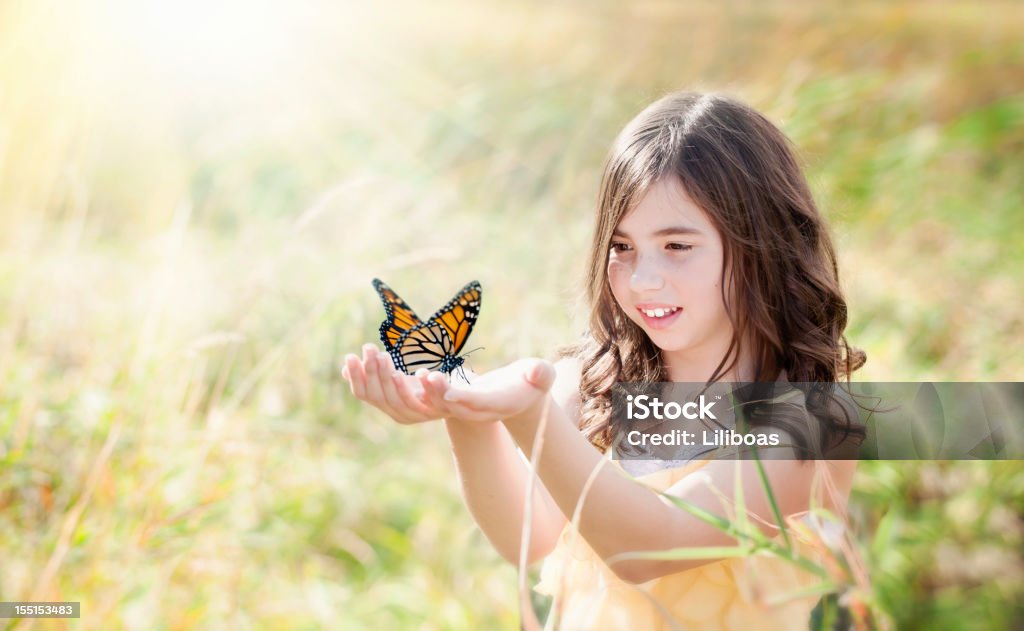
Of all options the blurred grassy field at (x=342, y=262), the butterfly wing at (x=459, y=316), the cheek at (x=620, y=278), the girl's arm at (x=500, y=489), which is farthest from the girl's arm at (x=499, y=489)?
the blurred grassy field at (x=342, y=262)

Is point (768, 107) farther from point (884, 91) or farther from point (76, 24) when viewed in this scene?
point (76, 24)

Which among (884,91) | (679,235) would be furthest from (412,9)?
(679,235)

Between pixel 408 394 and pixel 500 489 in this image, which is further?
A: pixel 500 489

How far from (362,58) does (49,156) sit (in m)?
1.47

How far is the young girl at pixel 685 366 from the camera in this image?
917 mm

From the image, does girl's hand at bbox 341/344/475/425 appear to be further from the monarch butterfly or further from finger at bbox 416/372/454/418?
the monarch butterfly

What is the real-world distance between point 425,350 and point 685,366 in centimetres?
34

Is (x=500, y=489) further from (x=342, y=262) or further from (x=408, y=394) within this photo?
(x=342, y=262)

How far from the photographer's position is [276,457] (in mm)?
2072

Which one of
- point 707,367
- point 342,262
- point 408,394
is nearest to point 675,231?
point 707,367

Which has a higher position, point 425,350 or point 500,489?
point 425,350

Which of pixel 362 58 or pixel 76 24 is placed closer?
pixel 76 24

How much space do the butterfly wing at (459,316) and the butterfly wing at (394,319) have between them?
0.02 meters

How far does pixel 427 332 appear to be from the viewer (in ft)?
3.27
